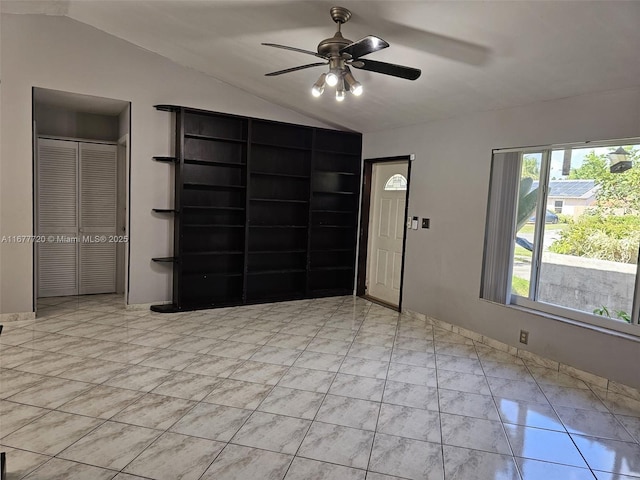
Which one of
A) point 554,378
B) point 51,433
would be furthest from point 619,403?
point 51,433

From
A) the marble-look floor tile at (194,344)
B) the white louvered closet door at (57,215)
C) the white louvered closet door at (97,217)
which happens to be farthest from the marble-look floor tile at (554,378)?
the white louvered closet door at (57,215)

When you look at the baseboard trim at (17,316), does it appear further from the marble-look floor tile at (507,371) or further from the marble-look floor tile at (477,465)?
the marble-look floor tile at (507,371)

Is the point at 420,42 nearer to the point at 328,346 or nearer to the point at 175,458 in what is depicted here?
the point at 328,346

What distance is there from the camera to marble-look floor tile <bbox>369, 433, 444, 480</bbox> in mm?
2098

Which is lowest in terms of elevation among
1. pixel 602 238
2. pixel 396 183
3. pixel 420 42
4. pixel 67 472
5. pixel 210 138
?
pixel 67 472

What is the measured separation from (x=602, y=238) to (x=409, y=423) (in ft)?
7.37

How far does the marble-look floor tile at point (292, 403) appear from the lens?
2.64m

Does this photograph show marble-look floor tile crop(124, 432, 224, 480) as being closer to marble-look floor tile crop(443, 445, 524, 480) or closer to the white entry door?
marble-look floor tile crop(443, 445, 524, 480)

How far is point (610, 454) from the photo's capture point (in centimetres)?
234

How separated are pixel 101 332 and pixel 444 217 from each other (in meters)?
3.87

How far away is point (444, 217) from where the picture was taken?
4562 mm

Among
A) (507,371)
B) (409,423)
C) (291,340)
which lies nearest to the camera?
(409,423)

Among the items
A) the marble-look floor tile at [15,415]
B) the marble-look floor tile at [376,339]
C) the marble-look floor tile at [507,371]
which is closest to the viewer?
the marble-look floor tile at [15,415]

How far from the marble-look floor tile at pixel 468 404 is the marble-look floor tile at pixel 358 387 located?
0.46 meters
